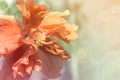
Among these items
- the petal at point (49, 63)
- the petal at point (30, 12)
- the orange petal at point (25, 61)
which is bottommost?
the orange petal at point (25, 61)

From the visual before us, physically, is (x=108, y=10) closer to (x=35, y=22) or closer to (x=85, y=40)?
(x=85, y=40)

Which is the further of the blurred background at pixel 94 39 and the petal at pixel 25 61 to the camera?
the blurred background at pixel 94 39

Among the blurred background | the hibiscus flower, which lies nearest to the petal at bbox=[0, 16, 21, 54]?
the hibiscus flower

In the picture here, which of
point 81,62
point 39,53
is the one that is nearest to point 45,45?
point 39,53

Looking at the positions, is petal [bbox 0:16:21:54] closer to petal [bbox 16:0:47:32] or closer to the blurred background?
petal [bbox 16:0:47:32]

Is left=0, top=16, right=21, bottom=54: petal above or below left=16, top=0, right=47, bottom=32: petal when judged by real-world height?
below

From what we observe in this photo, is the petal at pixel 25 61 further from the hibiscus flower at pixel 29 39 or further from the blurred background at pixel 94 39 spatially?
the blurred background at pixel 94 39

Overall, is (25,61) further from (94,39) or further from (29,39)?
(94,39)

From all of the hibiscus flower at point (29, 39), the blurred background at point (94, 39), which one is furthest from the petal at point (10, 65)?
the blurred background at point (94, 39)
